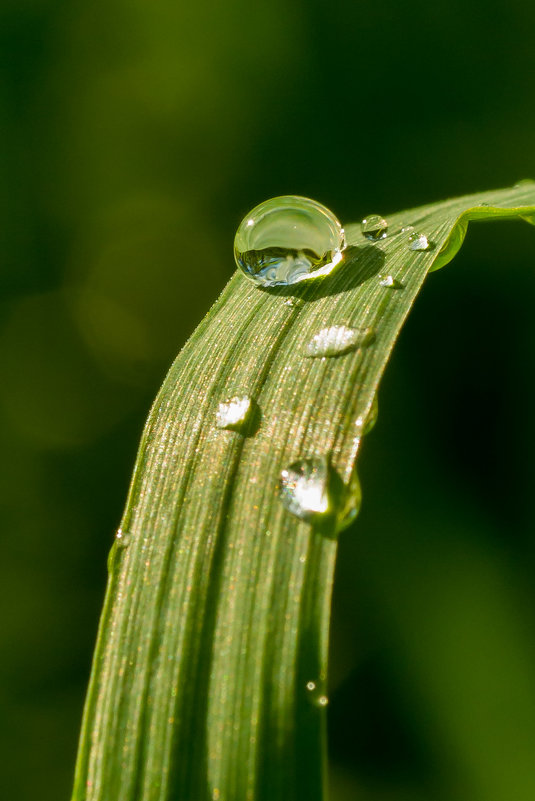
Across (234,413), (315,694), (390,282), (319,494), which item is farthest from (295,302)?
(315,694)

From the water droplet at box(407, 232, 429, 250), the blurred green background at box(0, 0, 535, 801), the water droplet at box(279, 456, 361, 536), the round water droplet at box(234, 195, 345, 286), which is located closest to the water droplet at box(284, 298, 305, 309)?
the round water droplet at box(234, 195, 345, 286)

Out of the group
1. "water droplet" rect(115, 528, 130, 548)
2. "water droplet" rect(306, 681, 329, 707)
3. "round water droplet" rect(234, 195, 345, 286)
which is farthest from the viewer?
"round water droplet" rect(234, 195, 345, 286)

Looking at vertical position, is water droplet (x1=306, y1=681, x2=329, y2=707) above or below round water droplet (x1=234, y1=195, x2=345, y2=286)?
below

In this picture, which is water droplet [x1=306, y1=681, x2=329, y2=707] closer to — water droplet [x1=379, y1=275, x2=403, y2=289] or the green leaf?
the green leaf

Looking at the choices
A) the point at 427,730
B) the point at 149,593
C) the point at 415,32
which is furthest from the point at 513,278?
the point at 149,593

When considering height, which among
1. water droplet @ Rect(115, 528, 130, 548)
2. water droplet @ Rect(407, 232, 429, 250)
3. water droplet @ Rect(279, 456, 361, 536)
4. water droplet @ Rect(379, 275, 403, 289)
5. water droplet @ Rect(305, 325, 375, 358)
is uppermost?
water droplet @ Rect(407, 232, 429, 250)

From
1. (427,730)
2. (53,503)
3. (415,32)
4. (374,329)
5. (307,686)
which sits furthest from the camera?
(415,32)

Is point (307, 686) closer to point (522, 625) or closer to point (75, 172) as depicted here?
point (522, 625)
